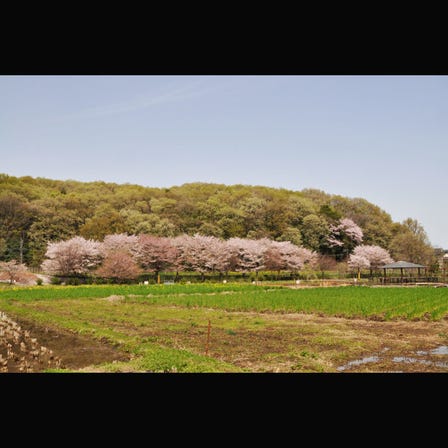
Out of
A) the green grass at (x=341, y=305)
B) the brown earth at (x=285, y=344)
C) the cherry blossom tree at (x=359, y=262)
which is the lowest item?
the brown earth at (x=285, y=344)

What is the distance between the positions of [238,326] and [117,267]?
1462 cm

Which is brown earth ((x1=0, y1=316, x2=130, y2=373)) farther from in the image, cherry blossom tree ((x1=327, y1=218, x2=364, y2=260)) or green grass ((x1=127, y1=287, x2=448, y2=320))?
cherry blossom tree ((x1=327, y1=218, x2=364, y2=260))

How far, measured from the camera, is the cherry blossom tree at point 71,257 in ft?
75.0

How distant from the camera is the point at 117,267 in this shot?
23.1 metres

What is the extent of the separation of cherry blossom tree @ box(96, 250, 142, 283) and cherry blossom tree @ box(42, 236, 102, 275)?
90 cm

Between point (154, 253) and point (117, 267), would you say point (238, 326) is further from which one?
point (154, 253)

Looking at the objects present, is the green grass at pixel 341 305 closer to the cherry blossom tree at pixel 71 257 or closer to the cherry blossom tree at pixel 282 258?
the cherry blossom tree at pixel 71 257

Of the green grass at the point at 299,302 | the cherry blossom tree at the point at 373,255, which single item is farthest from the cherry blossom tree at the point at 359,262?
the green grass at the point at 299,302

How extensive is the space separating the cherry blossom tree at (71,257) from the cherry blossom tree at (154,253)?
8.46ft

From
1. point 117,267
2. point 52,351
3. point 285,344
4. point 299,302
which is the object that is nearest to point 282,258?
point 117,267

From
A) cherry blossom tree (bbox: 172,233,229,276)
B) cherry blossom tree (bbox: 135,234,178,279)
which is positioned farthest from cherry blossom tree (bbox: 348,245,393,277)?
cherry blossom tree (bbox: 135,234,178,279)

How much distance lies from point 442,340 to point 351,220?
2798 centimetres

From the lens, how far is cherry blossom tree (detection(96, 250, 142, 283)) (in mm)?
22938
